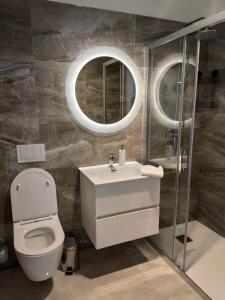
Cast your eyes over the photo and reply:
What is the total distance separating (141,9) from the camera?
217 cm

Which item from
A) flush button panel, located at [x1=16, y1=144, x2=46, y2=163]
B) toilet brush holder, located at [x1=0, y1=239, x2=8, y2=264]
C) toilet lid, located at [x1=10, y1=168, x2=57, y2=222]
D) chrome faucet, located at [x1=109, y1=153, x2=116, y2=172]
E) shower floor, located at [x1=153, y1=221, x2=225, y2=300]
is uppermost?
flush button panel, located at [x1=16, y1=144, x2=46, y2=163]

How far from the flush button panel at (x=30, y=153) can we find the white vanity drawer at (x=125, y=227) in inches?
31.1

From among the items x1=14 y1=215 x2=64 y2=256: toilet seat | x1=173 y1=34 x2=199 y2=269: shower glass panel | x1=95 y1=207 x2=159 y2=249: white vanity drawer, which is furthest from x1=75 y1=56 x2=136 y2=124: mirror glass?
x1=14 y1=215 x2=64 y2=256: toilet seat

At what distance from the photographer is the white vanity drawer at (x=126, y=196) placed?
1892mm

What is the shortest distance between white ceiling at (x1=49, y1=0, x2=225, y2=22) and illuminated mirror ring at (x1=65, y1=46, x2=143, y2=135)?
1.17 feet

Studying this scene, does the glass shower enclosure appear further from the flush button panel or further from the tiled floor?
the flush button panel

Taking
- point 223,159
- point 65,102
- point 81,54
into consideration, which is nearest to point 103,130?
point 65,102

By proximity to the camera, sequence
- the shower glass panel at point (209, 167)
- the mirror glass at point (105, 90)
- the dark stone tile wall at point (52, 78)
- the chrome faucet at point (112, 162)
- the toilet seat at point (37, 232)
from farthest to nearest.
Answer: the shower glass panel at point (209, 167), the chrome faucet at point (112, 162), the mirror glass at point (105, 90), the dark stone tile wall at point (52, 78), the toilet seat at point (37, 232)

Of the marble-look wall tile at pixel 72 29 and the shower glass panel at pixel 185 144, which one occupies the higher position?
the marble-look wall tile at pixel 72 29

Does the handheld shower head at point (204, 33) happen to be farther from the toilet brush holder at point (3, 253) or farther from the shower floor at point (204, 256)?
the toilet brush holder at point (3, 253)

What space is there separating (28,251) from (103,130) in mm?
1230

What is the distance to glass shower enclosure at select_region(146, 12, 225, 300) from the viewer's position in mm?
1976

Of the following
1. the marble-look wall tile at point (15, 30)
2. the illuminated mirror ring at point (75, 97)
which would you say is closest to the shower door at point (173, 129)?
the illuminated mirror ring at point (75, 97)

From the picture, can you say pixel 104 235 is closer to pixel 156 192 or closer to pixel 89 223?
pixel 89 223
